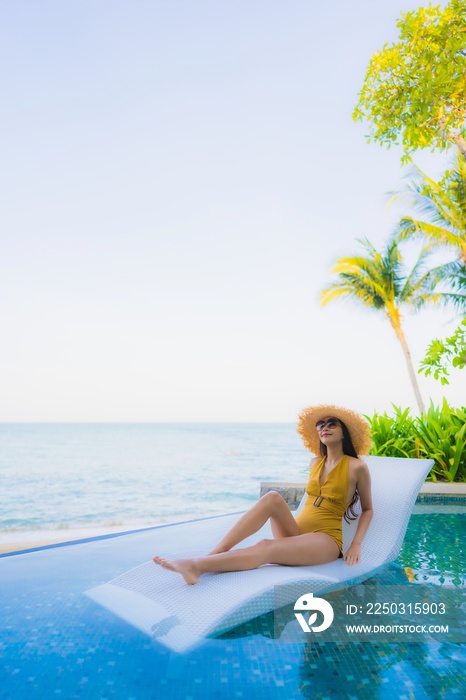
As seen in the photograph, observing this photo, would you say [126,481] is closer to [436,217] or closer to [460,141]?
[436,217]

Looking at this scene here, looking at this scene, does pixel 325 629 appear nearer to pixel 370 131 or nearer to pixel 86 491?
pixel 370 131

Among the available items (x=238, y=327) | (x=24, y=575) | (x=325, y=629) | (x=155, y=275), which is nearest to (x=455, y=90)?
(x=325, y=629)

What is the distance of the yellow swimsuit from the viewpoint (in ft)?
9.43

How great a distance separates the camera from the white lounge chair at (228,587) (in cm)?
209

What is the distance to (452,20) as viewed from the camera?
444 cm

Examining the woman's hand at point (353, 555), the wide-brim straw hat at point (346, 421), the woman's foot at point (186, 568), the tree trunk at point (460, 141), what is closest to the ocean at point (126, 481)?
the wide-brim straw hat at point (346, 421)

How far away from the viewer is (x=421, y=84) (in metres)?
4.61

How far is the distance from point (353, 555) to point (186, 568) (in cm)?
94

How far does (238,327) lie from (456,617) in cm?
3509

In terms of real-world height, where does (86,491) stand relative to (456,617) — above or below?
below

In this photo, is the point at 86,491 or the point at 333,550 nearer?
the point at 333,550

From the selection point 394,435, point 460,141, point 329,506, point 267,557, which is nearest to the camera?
point 267,557

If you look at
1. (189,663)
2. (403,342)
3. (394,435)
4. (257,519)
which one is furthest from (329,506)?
(403,342)

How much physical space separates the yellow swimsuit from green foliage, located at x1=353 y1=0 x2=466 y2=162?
3145 millimetres
